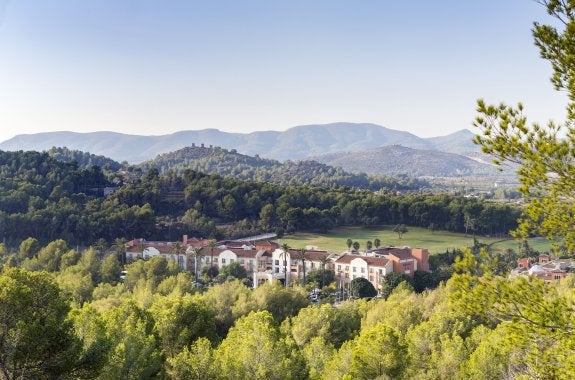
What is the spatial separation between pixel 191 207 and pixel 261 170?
8648 cm

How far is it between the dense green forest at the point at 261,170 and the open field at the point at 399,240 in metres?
66.5

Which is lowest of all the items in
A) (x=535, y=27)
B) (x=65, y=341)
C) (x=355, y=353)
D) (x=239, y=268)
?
(x=239, y=268)

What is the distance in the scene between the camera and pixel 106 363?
11297 millimetres

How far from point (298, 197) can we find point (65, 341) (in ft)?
186

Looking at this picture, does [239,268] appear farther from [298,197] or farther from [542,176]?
[542,176]

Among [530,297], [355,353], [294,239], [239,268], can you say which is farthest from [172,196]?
[530,297]

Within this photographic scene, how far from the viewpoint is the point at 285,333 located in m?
21.4

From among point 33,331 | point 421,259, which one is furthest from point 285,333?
point 421,259

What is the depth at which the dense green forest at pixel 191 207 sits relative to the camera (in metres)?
52.8

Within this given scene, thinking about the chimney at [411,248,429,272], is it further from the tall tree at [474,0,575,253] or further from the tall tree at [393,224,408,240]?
the tall tree at [474,0,575,253]

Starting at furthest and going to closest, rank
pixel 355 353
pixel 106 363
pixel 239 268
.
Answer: pixel 239 268
pixel 355 353
pixel 106 363

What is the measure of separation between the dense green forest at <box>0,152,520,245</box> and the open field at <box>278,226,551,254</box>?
1444mm

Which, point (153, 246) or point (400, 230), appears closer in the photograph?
point (153, 246)

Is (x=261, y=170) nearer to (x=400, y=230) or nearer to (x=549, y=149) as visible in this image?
(x=400, y=230)
